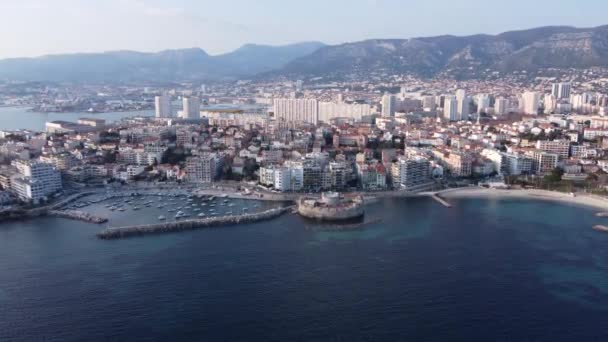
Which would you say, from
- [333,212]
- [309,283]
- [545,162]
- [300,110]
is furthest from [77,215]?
[300,110]

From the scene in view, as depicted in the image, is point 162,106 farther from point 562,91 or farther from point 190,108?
point 562,91

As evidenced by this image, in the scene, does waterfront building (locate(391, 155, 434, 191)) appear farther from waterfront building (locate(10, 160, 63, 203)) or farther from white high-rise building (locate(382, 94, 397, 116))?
white high-rise building (locate(382, 94, 397, 116))

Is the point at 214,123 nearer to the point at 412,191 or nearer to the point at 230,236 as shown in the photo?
the point at 412,191

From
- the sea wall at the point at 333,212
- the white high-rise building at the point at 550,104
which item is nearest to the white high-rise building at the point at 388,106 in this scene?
the white high-rise building at the point at 550,104

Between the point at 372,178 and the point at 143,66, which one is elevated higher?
the point at 143,66

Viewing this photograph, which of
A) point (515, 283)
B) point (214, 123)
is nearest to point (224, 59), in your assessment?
point (214, 123)

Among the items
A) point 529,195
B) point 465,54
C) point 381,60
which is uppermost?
point 465,54

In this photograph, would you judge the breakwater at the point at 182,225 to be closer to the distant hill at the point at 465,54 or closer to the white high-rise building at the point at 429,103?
the white high-rise building at the point at 429,103
